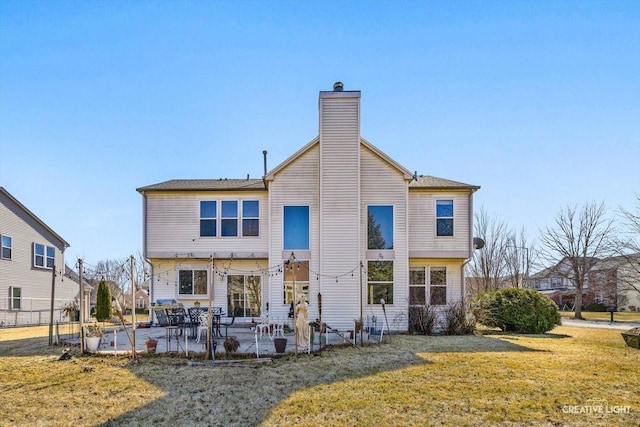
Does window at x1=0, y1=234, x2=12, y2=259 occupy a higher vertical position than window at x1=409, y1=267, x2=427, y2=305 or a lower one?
higher

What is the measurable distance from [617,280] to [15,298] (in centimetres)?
3388

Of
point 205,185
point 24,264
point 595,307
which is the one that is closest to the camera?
point 205,185

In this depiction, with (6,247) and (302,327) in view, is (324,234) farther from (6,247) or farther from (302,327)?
(6,247)

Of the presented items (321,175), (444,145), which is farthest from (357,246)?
(444,145)

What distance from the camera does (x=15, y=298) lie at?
937 inches

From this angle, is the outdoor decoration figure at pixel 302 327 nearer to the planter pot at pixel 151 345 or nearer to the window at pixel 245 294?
the planter pot at pixel 151 345

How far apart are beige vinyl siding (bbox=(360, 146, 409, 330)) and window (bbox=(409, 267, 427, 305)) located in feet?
3.87

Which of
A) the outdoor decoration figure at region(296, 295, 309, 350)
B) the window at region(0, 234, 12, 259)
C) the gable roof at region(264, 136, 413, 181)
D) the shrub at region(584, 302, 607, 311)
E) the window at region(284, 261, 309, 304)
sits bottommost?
the shrub at region(584, 302, 607, 311)

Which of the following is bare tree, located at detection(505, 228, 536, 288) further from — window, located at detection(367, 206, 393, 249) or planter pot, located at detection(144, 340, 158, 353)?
planter pot, located at detection(144, 340, 158, 353)

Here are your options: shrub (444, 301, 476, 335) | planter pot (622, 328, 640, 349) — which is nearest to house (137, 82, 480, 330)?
shrub (444, 301, 476, 335)

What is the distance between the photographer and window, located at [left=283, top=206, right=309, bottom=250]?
1675 cm

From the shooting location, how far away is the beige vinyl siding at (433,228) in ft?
56.5

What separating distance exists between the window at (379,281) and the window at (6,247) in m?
20.3

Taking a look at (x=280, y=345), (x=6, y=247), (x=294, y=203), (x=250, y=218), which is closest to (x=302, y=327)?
(x=280, y=345)
